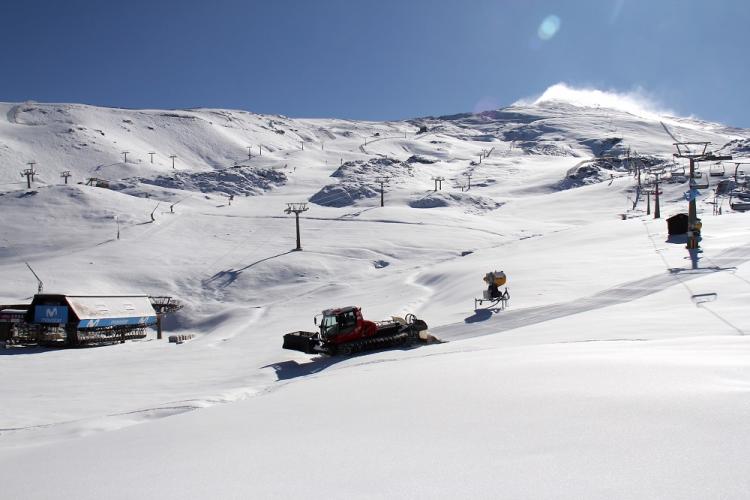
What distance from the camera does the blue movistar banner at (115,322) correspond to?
33650 mm

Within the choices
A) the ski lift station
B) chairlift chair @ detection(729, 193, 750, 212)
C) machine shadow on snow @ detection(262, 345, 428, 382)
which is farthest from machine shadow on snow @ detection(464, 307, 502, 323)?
chairlift chair @ detection(729, 193, 750, 212)

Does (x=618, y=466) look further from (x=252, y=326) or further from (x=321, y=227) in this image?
(x=321, y=227)

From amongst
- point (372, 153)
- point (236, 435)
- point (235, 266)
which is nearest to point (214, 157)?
point (372, 153)

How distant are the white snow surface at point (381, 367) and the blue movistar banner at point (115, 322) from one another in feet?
7.40

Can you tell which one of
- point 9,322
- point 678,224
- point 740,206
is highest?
point 740,206

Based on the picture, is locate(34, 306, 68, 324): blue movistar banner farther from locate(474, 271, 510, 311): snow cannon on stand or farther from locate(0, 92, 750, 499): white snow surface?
locate(474, 271, 510, 311): snow cannon on stand

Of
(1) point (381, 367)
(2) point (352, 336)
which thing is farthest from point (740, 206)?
(1) point (381, 367)

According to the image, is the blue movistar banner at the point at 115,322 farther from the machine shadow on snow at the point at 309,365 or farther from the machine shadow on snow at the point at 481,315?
the machine shadow on snow at the point at 481,315

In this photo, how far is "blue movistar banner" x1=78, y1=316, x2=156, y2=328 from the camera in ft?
110

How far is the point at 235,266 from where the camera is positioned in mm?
56562

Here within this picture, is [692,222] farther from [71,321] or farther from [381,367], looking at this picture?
[71,321]

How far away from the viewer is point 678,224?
43.1 meters

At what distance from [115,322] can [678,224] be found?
41050 millimetres

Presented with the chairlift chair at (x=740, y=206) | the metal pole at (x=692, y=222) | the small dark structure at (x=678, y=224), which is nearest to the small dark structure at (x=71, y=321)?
the metal pole at (x=692, y=222)
